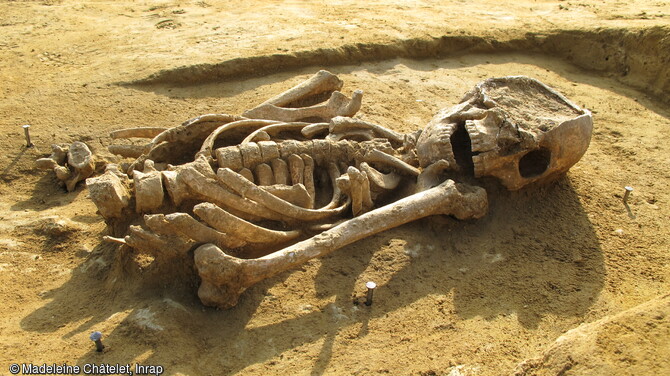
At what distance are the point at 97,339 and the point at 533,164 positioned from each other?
16.1ft

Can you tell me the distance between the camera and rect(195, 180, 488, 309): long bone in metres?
4.69

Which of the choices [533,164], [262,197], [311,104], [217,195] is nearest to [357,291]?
[262,197]

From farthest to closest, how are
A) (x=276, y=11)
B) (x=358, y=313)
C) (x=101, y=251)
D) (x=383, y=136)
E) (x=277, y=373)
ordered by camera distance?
(x=276, y=11), (x=383, y=136), (x=101, y=251), (x=358, y=313), (x=277, y=373)

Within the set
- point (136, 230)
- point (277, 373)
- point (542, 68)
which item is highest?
point (542, 68)

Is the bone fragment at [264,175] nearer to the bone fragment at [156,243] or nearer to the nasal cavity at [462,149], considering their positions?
the bone fragment at [156,243]

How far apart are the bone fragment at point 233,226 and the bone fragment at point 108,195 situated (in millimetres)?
830

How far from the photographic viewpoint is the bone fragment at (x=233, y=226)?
15.7ft

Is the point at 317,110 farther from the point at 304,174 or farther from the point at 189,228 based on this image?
the point at 189,228

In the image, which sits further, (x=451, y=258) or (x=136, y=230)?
(x=451, y=258)

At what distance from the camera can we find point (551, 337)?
15.5 ft

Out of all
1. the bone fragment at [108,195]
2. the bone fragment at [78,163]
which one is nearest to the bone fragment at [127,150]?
the bone fragment at [78,163]

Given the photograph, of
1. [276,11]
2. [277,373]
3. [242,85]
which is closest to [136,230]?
[277,373]

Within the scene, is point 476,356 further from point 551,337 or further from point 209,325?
point 209,325

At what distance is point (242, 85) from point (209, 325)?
206 inches
